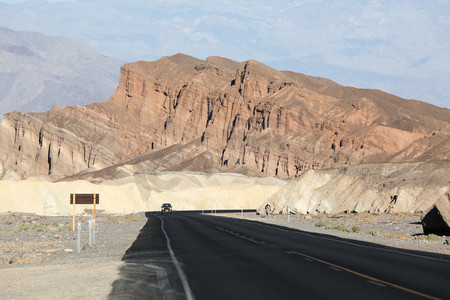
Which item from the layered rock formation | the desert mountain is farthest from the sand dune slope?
the layered rock formation

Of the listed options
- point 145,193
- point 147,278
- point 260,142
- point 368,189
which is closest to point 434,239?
point 147,278

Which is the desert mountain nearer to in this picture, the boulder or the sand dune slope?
the sand dune slope

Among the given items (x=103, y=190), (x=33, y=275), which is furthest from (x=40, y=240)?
(x=103, y=190)

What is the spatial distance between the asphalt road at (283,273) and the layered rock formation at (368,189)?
38.0 metres

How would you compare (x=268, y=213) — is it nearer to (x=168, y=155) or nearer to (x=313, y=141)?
(x=313, y=141)

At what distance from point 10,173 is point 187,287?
6855 inches

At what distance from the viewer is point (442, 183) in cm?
5806

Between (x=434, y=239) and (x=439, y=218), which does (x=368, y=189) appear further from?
(x=434, y=239)

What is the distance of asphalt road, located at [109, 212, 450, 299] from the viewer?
39.6ft

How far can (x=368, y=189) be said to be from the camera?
66.9 metres

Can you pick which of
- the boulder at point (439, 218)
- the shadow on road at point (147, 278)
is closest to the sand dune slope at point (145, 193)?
the boulder at point (439, 218)

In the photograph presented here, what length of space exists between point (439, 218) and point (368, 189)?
3747 centimetres

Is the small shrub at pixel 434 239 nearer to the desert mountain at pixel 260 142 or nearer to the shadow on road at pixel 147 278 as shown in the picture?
the shadow on road at pixel 147 278

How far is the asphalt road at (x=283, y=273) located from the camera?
12.1 meters
